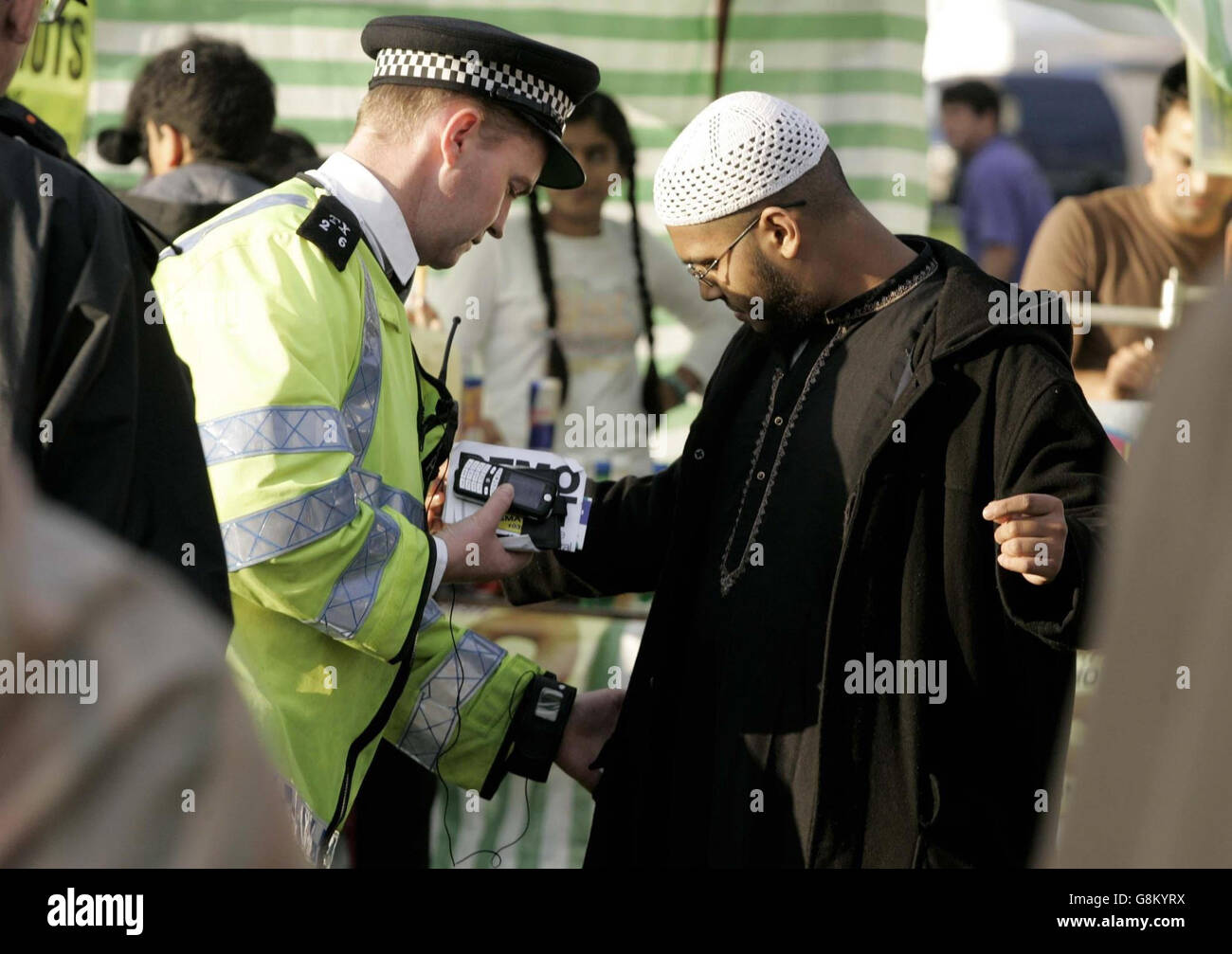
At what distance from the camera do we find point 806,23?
5078mm

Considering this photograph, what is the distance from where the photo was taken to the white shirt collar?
270cm

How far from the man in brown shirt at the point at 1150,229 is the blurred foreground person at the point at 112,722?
498cm

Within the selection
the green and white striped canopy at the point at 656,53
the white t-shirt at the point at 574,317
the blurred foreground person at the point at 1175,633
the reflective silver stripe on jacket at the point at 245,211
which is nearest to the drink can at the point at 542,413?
the white t-shirt at the point at 574,317

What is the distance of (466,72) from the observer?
9.11ft

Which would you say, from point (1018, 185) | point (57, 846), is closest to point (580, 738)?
point (57, 846)

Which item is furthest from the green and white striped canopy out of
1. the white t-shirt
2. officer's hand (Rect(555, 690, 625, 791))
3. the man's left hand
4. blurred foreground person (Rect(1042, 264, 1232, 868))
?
blurred foreground person (Rect(1042, 264, 1232, 868))

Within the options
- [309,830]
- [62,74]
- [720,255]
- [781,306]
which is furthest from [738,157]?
[62,74]

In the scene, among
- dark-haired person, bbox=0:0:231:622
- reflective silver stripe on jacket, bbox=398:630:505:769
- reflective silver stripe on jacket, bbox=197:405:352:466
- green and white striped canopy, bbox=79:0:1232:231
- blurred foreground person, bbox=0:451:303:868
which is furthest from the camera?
green and white striped canopy, bbox=79:0:1232:231

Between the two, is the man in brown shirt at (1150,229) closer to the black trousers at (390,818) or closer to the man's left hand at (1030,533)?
the black trousers at (390,818)

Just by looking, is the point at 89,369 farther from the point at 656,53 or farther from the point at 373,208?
the point at 656,53

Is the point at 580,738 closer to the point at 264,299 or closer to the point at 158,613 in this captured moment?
the point at 264,299

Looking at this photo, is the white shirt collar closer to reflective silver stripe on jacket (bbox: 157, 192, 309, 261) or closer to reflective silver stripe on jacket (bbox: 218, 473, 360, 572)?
reflective silver stripe on jacket (bbox: 157, 192, 309, 261)

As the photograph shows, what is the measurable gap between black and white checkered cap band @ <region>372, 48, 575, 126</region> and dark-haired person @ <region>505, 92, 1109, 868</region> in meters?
0.32
